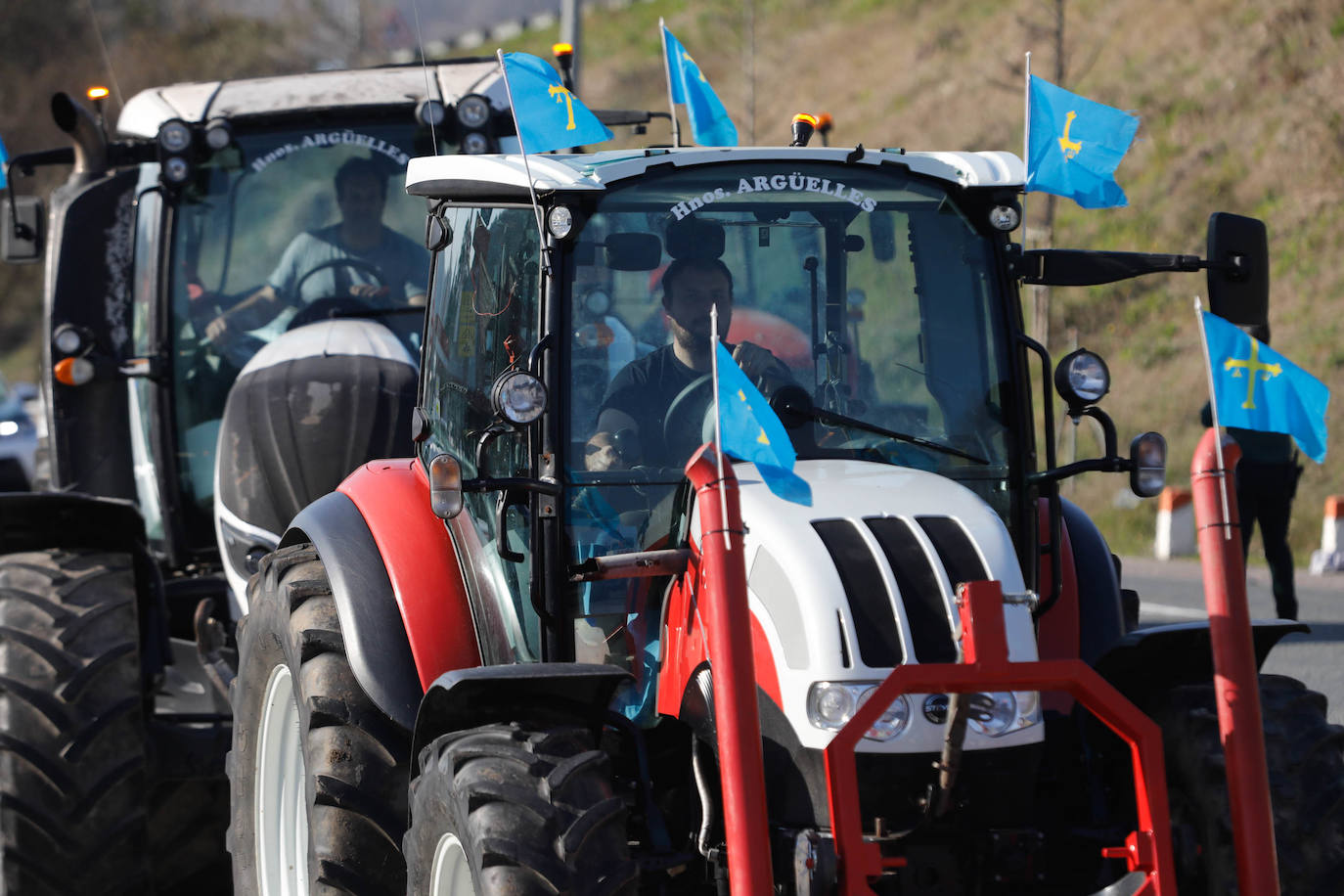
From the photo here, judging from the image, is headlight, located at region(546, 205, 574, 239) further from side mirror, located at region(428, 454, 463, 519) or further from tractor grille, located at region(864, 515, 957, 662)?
tractor grille, located at region(864, 515, 957, 662)

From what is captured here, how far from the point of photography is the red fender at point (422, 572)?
4551 millimetres

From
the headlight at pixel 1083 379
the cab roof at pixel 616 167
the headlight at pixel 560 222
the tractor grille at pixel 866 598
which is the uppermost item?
the cab roof at pixel 616 167

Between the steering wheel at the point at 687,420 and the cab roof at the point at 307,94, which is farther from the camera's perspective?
the cab roof at the point at 307,94

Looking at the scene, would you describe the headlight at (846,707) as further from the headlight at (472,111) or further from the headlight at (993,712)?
the headlight at (472,111)

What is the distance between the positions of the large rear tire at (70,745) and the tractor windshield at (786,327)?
208 cm

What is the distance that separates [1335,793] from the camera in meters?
4.08

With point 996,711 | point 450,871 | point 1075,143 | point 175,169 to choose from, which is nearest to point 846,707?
point 996,711

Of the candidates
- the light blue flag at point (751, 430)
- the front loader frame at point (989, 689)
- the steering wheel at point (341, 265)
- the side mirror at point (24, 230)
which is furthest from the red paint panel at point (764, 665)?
the side mirror at point (24, 230)

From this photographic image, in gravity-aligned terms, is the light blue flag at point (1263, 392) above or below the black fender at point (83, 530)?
above

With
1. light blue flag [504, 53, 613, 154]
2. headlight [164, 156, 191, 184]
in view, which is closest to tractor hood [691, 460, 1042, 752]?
light blue flag [504, 53, 613, 154]

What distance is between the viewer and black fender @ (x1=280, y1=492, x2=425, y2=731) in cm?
438

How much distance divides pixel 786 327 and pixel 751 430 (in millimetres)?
834

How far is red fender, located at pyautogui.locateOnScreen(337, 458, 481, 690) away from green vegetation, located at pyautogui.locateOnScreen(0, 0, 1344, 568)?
13.9m

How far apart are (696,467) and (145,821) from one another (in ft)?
9.56
